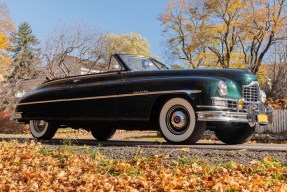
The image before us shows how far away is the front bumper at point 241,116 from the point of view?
21.5ft

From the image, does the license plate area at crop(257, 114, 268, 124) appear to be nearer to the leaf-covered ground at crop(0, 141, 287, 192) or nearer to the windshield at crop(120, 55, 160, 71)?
the leaf-covered ground at crop(0, 141, 287, 192)

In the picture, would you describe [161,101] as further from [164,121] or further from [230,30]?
[230,30]

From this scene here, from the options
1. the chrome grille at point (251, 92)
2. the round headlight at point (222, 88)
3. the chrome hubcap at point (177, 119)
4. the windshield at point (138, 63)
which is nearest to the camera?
the round headlight at point (222, 88)

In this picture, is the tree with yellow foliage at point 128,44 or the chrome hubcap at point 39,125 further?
the tree with yellow foliage at point 128,44

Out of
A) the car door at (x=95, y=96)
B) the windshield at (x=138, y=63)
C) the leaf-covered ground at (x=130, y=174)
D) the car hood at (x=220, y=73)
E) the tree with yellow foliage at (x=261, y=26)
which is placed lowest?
the leaf-covered ground at (x=130, y=174)

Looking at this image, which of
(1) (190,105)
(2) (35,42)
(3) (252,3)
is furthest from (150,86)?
(2) (35,42)

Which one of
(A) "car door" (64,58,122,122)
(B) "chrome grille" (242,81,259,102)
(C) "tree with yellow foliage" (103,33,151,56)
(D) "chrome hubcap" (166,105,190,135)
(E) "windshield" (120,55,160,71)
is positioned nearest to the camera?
(D) "chrome hubcap" (166,105,190,135)

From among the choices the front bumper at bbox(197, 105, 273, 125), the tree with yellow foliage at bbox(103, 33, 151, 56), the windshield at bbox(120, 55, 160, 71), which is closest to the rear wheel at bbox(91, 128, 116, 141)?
the windshield at bbox(120, 55, 160, 71)

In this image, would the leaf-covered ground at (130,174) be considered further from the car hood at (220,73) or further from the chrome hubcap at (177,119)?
the car hood at (220,73)

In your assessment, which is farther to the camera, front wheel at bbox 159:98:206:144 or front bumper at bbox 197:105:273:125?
front wheel at bbox 159:98:206:144

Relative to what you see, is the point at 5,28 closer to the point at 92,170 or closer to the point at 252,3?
the point at 252,3

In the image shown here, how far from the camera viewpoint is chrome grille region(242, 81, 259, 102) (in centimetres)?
719

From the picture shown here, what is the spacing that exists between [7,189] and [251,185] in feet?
8.26

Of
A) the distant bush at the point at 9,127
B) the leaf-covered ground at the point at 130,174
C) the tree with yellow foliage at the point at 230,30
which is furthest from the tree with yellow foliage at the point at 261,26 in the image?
the leaf-covered ground at the point at 130,174
